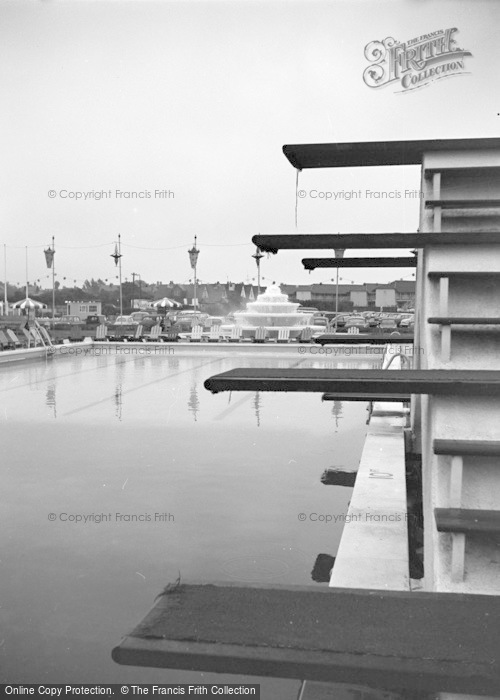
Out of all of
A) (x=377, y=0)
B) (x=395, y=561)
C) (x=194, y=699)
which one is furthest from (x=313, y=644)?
(x=377, y=0)

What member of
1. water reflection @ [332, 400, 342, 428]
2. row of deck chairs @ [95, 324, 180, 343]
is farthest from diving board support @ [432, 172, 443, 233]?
row of deck chairs @ [95, 324, 180, 343]

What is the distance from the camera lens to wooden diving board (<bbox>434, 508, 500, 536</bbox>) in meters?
1.88

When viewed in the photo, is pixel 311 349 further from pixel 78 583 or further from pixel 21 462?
pixel 78 583

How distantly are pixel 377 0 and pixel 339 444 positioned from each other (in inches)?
206

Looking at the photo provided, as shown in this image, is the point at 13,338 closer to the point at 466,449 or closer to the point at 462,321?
the point at 462,321

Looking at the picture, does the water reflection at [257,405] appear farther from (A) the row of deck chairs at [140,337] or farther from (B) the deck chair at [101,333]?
(B) the deck chair at [101,333]

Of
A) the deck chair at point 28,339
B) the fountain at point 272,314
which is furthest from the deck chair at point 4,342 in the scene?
the fountain at point 272,314

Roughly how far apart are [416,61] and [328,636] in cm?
721

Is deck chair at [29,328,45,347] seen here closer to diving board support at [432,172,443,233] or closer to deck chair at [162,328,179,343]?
deck chair at [162,328,179,343]

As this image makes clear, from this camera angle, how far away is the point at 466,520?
194 cm

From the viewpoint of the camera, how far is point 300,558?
3.24 m

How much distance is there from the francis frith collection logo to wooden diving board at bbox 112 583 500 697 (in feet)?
21.9

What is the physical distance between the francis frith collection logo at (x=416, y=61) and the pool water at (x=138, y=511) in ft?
13.0

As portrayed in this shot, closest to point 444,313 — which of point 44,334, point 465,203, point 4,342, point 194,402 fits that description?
point 465,203
